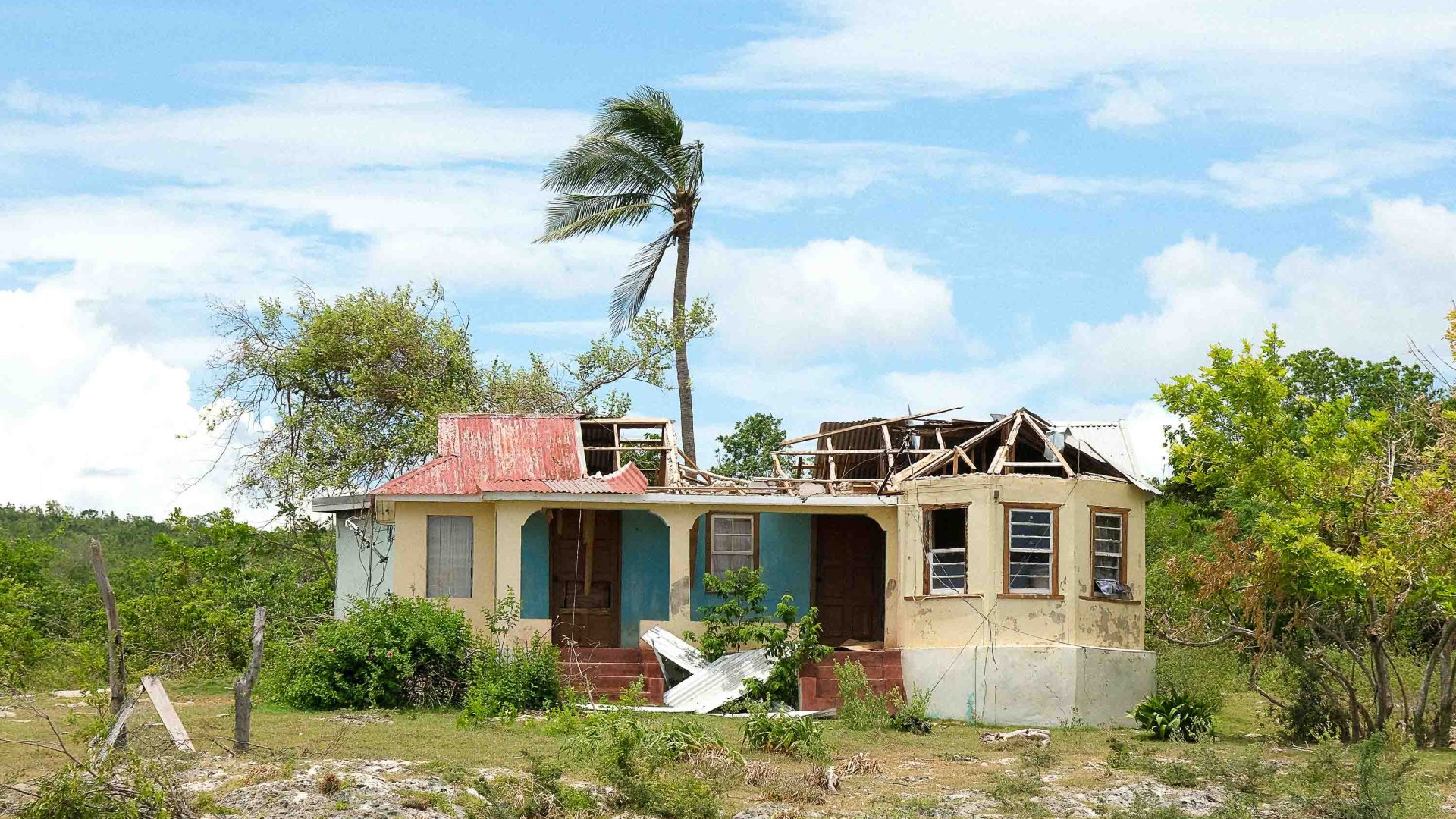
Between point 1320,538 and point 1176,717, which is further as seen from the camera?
point 1176,717

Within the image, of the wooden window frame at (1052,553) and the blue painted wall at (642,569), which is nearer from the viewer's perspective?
the wooden window frame at (1052,553)

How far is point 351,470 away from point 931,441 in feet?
43.8

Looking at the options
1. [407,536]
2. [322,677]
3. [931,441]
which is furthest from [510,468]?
[931,441]

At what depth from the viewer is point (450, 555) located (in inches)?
961

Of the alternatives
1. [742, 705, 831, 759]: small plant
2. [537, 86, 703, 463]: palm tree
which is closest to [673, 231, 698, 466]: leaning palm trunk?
[537, 86, 703, 463]: palm tree

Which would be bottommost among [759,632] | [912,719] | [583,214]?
[912,719]

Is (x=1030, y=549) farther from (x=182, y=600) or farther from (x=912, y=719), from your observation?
(x=182, y=600)

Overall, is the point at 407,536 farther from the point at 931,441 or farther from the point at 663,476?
the point at 931,441

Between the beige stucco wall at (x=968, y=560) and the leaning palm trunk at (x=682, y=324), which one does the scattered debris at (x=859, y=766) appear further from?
the leaning palm trunk at (x=682, y=324)

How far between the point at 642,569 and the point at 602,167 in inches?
433

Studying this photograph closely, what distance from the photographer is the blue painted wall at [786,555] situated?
2602cm

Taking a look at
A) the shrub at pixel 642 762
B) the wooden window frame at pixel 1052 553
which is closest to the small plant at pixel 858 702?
the wooden window frame at pixel 1052 553

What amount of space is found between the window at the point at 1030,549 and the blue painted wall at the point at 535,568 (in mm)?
6997

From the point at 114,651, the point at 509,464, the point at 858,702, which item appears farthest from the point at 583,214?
the point at 114,651
